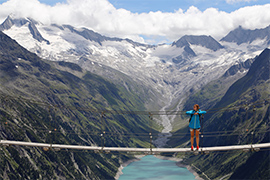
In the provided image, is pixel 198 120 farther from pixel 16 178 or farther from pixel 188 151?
pixel 16 178

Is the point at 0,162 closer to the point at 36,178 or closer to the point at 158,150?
the point at 36,178

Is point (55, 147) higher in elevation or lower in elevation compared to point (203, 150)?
lower

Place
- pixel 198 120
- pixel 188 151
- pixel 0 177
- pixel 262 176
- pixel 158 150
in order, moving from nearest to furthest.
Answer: pixel 198 120, pixel 188 151, pixel 158 150, pixel 0 177, pixel 262 176

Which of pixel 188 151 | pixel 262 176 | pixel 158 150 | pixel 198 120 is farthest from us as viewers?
pixel 262 176

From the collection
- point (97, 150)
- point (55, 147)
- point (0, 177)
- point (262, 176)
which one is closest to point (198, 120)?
point (97, 150)

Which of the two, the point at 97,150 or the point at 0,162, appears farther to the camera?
the point at 0,162

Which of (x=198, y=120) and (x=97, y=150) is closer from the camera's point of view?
(x=198, y=120)

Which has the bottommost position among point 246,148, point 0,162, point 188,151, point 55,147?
point 55,147

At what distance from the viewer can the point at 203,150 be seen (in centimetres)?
3903

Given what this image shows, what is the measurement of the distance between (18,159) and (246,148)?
177175 mm

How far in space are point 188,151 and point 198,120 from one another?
6.64m

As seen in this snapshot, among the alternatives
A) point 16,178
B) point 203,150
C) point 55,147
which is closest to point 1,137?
point 16,178

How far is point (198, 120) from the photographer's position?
3378 centimetres

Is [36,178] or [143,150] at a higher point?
[36,178]
